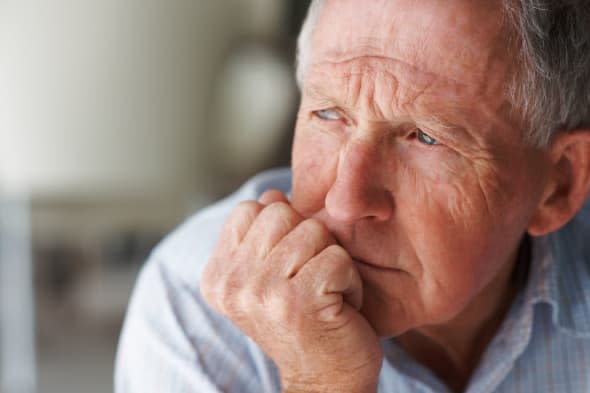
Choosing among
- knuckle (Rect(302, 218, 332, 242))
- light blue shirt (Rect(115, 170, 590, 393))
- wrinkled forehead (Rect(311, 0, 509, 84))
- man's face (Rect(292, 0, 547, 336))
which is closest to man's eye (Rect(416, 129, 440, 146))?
man's face (Rect(292, 0, 547, 336))

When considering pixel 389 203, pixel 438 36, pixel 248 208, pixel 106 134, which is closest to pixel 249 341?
pixel 248 208

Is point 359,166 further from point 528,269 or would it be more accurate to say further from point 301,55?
point 528,269

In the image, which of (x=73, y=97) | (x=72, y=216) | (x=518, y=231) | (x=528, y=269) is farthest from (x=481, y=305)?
(x=72, y=216)

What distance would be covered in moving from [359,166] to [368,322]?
0.88 ft

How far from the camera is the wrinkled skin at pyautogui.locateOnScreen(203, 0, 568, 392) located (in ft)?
4.24

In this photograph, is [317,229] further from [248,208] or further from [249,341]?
[249,341]

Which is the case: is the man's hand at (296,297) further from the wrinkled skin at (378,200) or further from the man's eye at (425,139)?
the man's eye at (425,139)

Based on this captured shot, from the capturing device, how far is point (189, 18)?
11.9 ft

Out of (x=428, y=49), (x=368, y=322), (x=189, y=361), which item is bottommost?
(x=189, y=361)

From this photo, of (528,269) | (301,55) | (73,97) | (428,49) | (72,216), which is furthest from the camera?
(72,216)

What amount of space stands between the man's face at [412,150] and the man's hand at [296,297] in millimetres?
74

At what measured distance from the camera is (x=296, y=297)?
1263 mm

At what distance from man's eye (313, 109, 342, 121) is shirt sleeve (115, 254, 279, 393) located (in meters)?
0.44

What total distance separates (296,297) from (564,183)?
0.64 metres
